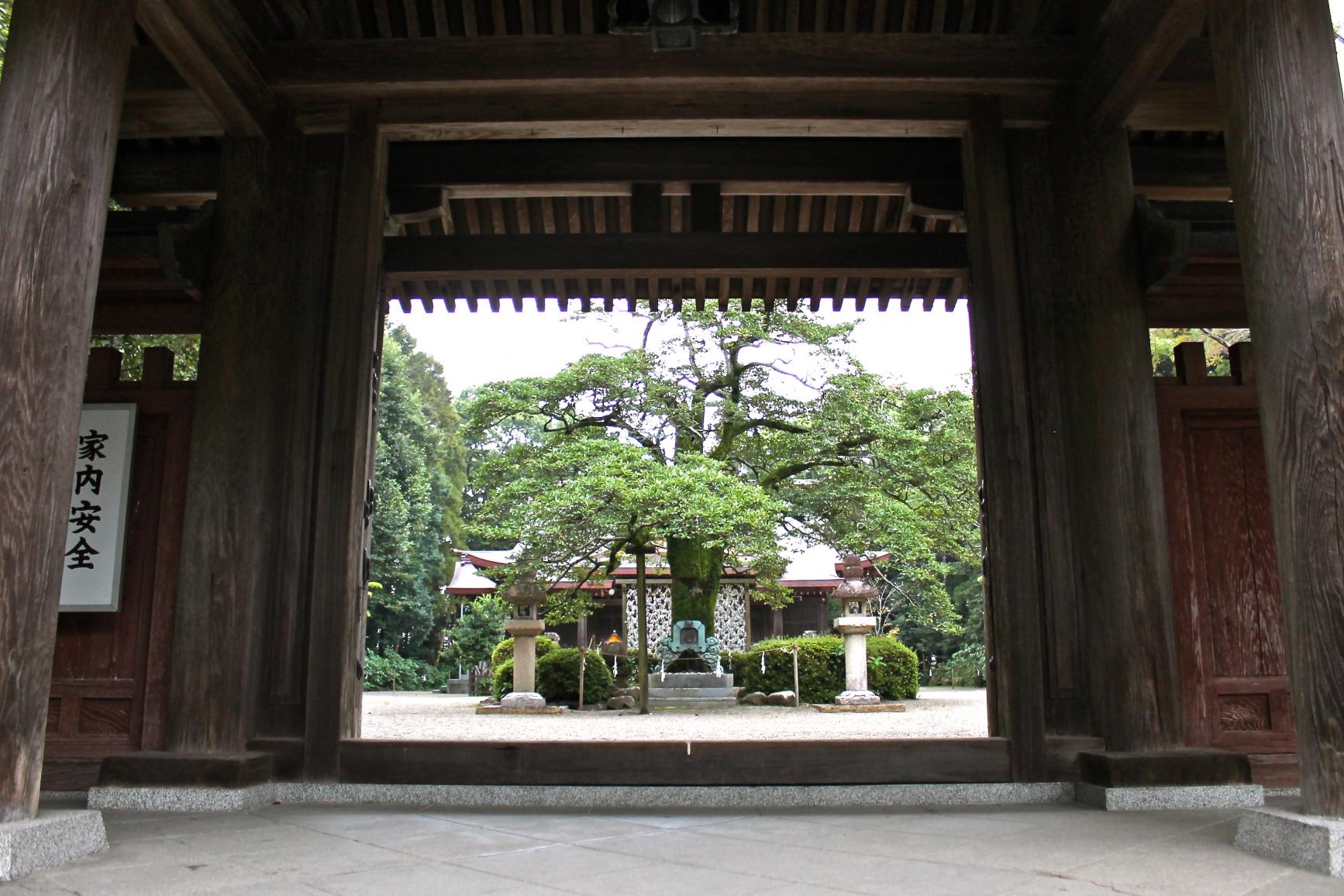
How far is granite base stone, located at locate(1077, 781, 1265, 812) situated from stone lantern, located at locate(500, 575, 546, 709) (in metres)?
11.1

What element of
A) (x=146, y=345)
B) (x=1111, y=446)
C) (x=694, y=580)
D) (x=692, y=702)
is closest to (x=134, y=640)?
(x=146, y=345)

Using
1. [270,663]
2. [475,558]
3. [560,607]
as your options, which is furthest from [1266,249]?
[475,558]

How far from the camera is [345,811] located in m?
3.43

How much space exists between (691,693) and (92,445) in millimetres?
13096

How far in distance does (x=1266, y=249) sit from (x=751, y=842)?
7.41 ft

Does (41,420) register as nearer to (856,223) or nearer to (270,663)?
(270,663)

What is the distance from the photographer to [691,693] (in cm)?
1617

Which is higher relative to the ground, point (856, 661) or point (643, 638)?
point (643, 638)

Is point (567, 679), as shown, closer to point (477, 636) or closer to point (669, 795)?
point (477, 636)

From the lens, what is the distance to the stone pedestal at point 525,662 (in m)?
13.8

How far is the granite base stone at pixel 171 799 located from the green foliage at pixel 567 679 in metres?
11.3

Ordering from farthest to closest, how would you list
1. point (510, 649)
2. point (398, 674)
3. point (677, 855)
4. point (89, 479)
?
point (398, 674) < point (510, 649) < point (89, 479) < point (677, 855)

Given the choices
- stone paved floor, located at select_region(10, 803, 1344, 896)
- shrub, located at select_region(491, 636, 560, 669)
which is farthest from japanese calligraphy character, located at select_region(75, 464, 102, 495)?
shrub, located at select_region(491, 636, 560, 669)

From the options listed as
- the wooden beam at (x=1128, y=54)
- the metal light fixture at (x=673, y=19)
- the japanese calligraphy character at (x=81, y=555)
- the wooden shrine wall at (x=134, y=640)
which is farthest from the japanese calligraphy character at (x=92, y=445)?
the wooden beam at (x=1128, y=54)
